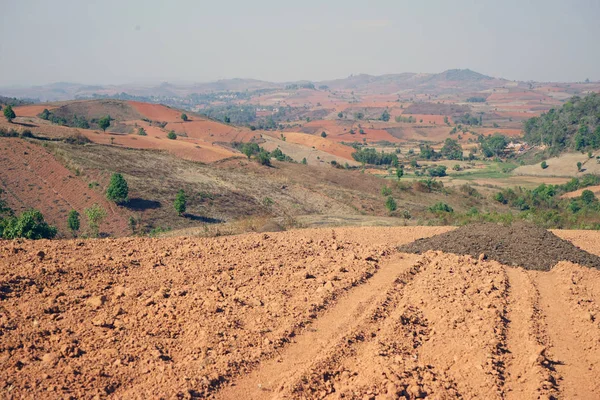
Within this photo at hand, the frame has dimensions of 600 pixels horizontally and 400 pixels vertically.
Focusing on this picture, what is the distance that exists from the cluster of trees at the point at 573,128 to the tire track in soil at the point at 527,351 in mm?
83750

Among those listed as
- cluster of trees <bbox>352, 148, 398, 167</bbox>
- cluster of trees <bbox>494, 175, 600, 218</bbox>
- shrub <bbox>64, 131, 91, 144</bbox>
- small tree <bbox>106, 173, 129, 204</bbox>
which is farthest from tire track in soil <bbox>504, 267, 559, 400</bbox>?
cluster of trees <bbox>352, 148, 398, 167</bbox>

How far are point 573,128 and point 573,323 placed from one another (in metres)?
93.5

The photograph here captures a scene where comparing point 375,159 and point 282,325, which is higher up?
point 282,325

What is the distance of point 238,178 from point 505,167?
6152 centimetres

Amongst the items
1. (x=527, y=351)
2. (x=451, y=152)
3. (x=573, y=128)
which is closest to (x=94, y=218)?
(x=527, y=351)

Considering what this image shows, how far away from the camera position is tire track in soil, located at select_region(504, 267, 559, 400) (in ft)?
26.3

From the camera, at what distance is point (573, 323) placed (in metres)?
10.8

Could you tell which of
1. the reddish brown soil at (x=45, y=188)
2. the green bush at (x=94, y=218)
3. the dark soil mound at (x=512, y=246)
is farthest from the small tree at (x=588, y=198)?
the green bush at (x=94, y=218)

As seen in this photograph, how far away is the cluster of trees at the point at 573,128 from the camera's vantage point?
279 feet

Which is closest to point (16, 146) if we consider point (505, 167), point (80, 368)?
point (80, 368)

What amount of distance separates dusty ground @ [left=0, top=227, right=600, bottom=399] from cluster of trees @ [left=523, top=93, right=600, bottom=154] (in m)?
82.4

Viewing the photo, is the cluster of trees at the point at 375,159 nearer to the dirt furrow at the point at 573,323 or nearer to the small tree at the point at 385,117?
the dirt furrow at the point at 573,323

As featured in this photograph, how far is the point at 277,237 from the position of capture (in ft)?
56.2

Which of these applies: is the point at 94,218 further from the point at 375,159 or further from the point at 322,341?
the point at 375,159
